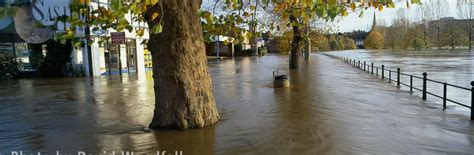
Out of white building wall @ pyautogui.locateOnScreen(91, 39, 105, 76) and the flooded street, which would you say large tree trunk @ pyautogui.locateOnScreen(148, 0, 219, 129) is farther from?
white building wall @ pyautogui.locateOnScreen(91, 39, 105, 76)

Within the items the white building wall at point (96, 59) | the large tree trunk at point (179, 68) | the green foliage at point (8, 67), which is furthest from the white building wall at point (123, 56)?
the large tree trunk at point (179, 68)

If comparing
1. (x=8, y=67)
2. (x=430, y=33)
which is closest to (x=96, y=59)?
(x=8, y=67)

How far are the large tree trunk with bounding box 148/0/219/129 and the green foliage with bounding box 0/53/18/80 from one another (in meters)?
20.1

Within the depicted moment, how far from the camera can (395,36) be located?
360 ft

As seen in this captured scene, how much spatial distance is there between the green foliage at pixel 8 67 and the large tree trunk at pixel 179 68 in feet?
65.9

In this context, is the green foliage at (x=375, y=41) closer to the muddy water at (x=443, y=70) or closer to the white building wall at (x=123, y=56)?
the muddy water at (x=443, y=70)

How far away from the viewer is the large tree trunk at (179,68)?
7.36m

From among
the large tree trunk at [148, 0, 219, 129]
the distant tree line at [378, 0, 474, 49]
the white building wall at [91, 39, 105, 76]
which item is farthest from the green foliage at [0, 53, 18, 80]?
Answer: the distant tree line at [378, 0, 474, 49]

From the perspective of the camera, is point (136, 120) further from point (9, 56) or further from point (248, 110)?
point (9, 56)

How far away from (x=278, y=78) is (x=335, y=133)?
27.1 ft

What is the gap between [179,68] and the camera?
7.46 metres

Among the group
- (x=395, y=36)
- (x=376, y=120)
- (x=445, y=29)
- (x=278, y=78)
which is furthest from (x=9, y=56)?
(x=395, y=36)

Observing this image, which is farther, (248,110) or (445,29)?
(445,29)

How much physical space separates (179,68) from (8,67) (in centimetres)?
2103
